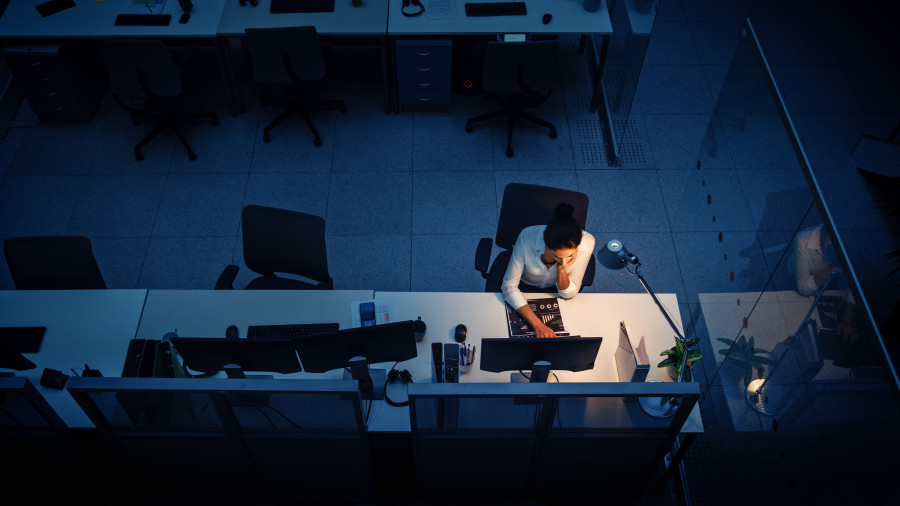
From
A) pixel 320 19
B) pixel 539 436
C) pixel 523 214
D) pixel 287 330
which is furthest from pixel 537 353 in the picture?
pixel 320 19

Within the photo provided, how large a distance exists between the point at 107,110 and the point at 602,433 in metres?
4.94

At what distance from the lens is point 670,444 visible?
2.93 meters

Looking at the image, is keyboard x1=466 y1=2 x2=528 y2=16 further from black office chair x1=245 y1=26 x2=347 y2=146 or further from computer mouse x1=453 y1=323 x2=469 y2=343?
computer mouse x1=453 y1=323 x2=469 y2=343

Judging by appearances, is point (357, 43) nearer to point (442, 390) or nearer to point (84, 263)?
point (84, 263)

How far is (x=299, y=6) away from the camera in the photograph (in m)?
5.02

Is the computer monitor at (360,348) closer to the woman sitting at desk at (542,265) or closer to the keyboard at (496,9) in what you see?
the woman sitting at desk at (542,265)

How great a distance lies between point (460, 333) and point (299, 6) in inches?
127

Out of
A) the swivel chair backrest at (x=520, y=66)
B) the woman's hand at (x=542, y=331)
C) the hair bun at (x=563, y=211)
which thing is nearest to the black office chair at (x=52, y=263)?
the woman's hand at (x=542, y=331)

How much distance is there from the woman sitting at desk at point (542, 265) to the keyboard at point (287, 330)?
1000 mm

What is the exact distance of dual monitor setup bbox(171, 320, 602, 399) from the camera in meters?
2.83

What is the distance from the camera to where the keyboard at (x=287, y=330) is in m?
3.33

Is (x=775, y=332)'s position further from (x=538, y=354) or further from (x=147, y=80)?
(x=147, y=80)

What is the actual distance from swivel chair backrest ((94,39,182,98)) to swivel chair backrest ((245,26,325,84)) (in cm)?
61

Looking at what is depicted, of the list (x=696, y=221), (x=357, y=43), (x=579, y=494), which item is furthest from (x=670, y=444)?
(x=357, y=43)
